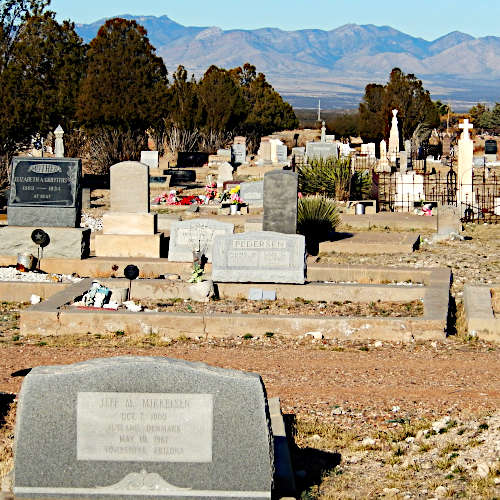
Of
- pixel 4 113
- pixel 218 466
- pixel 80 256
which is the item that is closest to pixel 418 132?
pixel 4 113

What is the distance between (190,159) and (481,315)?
97.2ft

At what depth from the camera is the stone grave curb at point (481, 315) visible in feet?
36.4

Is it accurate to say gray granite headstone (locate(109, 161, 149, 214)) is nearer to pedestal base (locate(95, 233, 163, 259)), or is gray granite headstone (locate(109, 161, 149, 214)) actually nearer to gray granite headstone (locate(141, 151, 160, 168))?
pedestal base (locate(95, 233, 163, 259))

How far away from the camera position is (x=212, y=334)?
448 inches

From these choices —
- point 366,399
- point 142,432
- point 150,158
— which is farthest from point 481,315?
point 150,158

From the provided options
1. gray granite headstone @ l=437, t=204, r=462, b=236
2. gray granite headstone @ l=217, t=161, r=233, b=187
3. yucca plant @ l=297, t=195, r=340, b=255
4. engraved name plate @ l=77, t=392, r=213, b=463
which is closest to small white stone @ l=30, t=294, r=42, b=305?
yucca plant @ l=297, t=195, r=340, b=255

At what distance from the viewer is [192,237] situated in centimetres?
1529

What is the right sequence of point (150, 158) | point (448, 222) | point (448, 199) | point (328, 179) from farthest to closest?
point (150, 158) → point (448, 199) → point (328, 179) → point (448, 222)

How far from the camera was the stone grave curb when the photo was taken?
1109 centimetres

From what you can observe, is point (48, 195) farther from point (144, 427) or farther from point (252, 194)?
point (144, 427)

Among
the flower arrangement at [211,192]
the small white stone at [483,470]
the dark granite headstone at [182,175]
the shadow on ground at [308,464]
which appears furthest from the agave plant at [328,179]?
the small white stone at [483,470]

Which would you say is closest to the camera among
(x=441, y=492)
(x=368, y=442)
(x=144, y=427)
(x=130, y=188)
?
(x=144, y=427)

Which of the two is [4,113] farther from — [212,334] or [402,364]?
[402,364]

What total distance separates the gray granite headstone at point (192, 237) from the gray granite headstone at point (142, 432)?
9.55 metres
